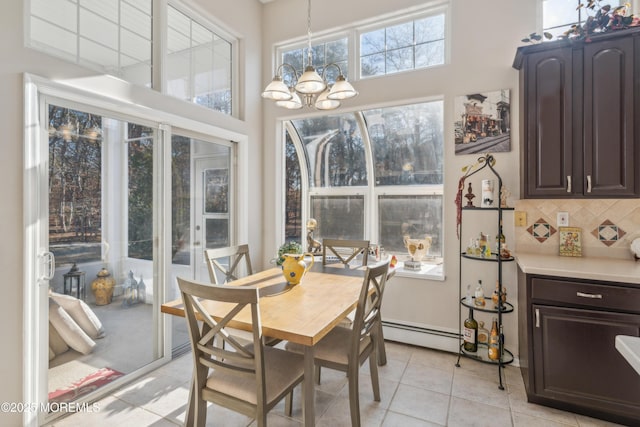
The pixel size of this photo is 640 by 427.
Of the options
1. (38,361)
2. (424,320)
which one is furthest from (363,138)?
(38,361)

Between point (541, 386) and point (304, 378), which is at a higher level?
point (304, 378)

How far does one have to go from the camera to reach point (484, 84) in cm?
288

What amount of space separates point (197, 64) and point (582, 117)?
11.1 feet

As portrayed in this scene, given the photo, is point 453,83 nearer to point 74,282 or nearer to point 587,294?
point 587,294

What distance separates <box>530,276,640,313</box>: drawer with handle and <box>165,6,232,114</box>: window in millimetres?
3317

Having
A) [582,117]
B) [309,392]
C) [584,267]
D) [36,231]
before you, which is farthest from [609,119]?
[36,231]

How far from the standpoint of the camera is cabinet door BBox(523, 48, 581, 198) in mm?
2363

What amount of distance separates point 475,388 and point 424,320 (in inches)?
30.3

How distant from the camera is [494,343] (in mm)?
2713

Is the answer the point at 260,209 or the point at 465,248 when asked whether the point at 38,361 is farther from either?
the point at 465,248

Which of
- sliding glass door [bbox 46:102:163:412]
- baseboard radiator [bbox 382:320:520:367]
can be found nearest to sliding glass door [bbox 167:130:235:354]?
sliding glass door [bbox 46:102:163:412]

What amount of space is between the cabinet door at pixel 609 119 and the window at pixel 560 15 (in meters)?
0.60

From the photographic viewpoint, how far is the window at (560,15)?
2.71 metres

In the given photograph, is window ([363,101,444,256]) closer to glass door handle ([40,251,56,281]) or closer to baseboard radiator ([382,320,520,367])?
baseboard radiator ([382,320,520,367])
